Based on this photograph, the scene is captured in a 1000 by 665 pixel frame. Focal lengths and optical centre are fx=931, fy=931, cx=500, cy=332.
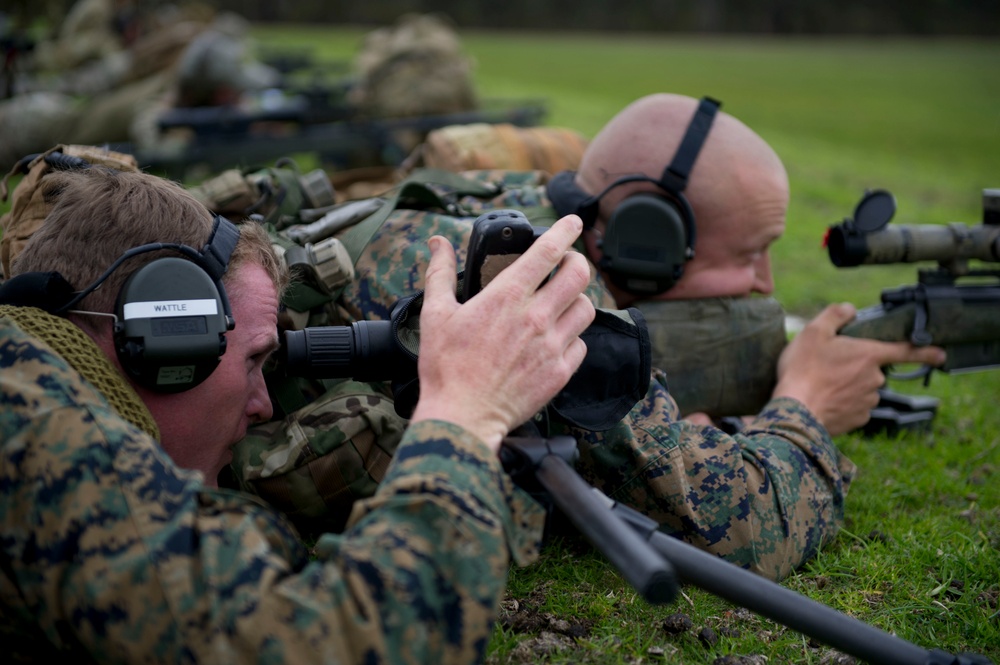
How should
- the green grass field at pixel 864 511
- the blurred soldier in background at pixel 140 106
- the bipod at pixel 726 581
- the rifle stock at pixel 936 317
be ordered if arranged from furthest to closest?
1. the blurred soldier in background at pixel 140 106
2. the rifle stock at pixel 936 317
3. the green grass field at pixel 864 511
4. the bipod at pixel 726 581

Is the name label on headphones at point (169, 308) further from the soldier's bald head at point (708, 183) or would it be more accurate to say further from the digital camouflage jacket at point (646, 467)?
the soldier's bald head at point (708, 183)

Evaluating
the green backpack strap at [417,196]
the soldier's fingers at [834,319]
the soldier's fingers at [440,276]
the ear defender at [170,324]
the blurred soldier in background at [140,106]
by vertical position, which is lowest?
the blurred soldier in background at [140,106]

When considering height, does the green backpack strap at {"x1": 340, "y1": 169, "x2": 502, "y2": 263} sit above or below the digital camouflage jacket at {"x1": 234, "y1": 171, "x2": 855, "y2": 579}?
above

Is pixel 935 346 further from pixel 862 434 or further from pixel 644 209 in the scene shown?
pixel 644 209

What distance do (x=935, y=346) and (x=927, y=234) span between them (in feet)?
1.58

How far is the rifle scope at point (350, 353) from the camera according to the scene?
2.19m

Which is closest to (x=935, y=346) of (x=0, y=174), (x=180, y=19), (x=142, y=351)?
(x=142, y=351)

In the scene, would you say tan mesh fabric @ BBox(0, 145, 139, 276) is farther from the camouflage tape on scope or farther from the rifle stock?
the rifle stock

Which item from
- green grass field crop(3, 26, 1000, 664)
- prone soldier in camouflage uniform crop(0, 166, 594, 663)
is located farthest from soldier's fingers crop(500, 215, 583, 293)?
green grass field crop(3, 26, 1000, 664)

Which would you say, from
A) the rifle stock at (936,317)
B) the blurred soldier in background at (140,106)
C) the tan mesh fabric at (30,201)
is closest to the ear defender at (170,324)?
the tan mesh fabric at (30,201)

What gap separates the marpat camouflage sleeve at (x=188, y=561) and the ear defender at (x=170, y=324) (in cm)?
18

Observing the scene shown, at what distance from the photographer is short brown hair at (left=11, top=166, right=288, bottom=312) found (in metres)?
1.98

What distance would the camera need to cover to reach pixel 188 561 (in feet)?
5.37

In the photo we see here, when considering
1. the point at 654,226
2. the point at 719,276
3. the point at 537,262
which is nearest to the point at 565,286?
the point at 537,262
